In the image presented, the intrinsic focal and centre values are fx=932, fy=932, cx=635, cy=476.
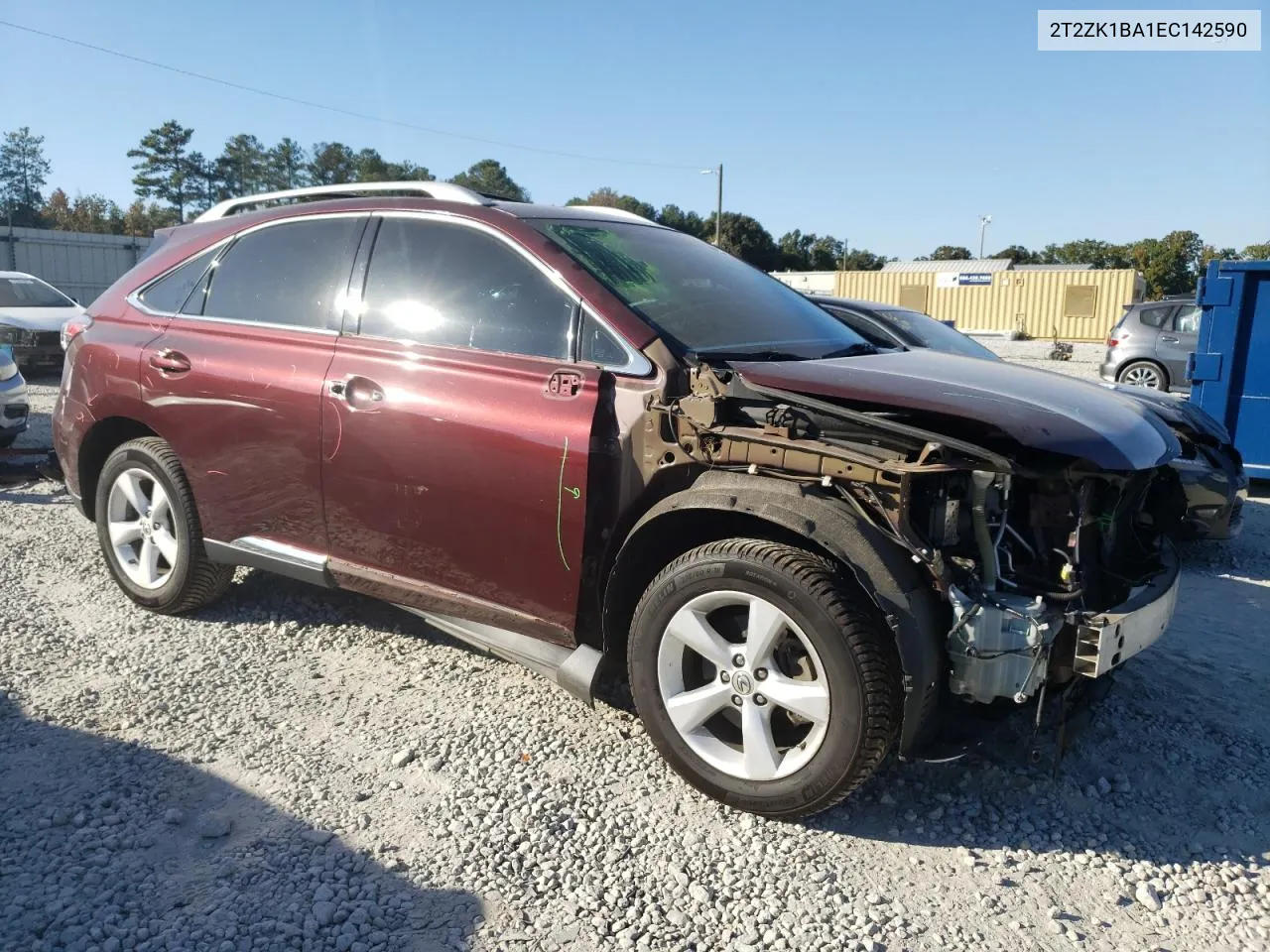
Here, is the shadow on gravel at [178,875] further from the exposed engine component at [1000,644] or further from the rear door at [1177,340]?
the rear door at [1177,340]

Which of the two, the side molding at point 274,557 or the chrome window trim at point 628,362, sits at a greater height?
the chrome window trim at point 628,362

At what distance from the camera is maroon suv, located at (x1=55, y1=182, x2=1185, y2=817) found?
2.62 m

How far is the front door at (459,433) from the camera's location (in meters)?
3.08

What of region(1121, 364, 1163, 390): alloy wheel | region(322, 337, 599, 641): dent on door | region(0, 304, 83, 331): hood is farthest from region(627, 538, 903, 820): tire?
region(1121, 364, 1163, 390): alloy wheel

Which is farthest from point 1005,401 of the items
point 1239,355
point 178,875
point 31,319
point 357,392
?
point 31,319

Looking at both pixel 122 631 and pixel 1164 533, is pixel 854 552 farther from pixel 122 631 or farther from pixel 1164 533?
pixel 122 631

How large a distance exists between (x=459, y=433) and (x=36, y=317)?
43.7 feet

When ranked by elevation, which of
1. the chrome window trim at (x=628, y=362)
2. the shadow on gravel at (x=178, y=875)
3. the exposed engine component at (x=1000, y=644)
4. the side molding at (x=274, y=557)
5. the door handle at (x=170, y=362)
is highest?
the chrome window trim at (x=628, y=362)

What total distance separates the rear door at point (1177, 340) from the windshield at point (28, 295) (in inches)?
657

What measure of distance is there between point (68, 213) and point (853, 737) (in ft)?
218

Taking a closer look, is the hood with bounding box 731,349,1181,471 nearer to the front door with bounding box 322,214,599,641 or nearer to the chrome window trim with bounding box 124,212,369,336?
the front door with bounding box 322,214,599,641

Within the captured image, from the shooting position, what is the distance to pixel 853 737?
2584mm

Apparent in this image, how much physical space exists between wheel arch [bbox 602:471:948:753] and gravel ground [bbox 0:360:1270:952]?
440 mm

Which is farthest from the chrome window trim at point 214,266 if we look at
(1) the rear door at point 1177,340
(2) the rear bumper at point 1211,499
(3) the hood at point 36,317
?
(1) the rear door at point 1177,340
